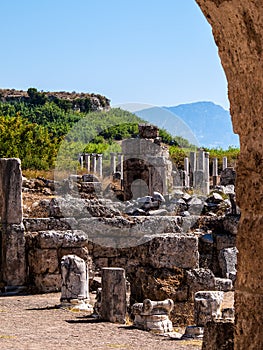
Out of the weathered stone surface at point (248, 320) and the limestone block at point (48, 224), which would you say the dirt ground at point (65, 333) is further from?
the weathered stone surface at point (248, 320)

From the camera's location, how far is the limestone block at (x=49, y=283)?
14.2 meters

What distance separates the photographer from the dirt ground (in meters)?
9.00

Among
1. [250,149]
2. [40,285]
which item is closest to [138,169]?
[40,285]

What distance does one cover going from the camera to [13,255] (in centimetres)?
1460

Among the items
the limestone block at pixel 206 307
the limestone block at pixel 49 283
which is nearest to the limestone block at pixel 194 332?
the limestone block at pixel 206 307

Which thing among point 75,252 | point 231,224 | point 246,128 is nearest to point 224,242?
point 231,224

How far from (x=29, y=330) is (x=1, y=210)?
5.24 metres

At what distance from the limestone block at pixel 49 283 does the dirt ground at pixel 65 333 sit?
1.92 meters

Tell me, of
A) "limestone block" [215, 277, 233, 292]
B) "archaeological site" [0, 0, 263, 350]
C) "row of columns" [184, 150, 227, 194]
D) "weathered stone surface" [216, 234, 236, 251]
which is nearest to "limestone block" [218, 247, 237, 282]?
"archaeological site" [0, 0, 263, 350]

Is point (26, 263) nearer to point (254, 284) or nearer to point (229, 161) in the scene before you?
point (254, 284)

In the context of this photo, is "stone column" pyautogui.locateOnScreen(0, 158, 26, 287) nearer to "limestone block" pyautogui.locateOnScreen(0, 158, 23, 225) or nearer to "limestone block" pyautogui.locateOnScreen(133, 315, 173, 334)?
"limestone block" pyautogui.locateOnScreen(0, 158, 23, 225)

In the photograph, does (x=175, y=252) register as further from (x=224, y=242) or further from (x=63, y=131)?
(x=63, y=131)

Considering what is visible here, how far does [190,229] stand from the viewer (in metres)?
17.3

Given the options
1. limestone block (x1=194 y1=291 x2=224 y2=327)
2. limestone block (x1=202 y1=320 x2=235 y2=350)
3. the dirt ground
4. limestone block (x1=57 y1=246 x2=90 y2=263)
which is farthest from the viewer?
limestone block (x1=57 y1=246 x2=90 y2=263)
